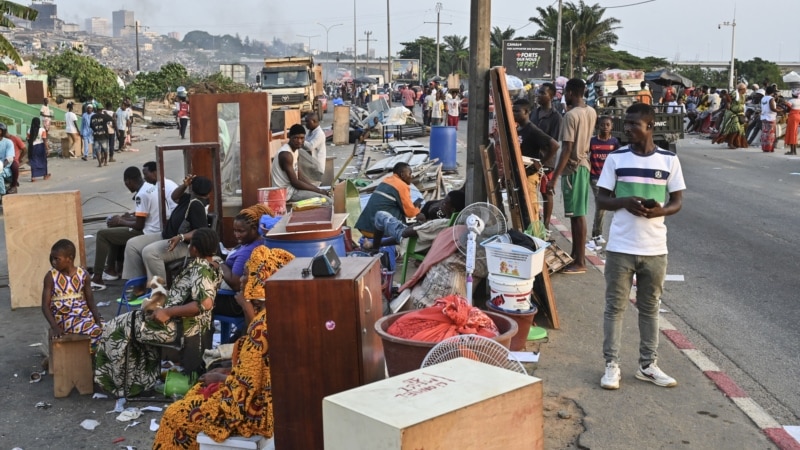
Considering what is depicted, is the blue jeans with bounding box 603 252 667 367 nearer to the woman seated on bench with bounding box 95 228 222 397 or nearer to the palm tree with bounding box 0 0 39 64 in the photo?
the woman seated on bench with bounding box 95 228 222 397

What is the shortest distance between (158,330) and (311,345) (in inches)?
101

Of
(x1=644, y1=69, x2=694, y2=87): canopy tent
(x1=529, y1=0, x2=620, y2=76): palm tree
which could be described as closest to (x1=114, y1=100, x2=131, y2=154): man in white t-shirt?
(x1=644, y1=69, x2=694, y2=87): canopy tent

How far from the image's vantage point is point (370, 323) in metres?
4.38

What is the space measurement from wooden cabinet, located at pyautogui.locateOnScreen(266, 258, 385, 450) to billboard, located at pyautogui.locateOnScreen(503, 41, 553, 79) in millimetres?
34582

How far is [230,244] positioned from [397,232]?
2.77 metres

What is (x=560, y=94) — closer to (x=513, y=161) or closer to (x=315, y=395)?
(x=513, y=161)

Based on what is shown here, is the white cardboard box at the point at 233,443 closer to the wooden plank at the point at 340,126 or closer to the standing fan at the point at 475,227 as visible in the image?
the standing fan at the point at 475,227

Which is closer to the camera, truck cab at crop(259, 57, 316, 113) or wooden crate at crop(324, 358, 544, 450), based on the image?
wooden crate at crop(324, 358, 544, 450)

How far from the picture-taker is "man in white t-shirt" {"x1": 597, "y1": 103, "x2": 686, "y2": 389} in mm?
5641

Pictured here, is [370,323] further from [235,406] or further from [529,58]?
[529,58]

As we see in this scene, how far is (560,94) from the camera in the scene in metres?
30.0

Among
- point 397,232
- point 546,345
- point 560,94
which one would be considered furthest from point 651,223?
point 560,94

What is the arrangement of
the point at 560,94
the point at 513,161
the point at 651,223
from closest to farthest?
the point at 651,223
the point at 513,161
the point at 560,94

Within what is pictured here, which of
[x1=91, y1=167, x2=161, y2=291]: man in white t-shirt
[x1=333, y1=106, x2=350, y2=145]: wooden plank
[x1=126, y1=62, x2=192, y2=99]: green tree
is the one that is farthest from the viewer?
[x1=126, y1=62, x2=192, y2=99]: green tree
